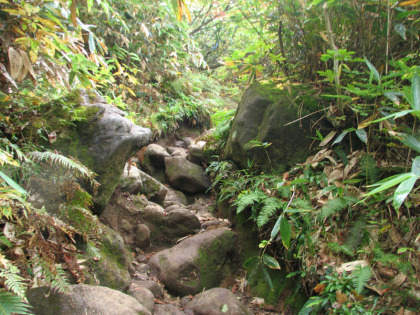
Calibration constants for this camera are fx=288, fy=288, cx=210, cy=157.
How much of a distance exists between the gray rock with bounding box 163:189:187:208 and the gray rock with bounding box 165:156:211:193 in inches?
4.3

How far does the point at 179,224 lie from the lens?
383cm

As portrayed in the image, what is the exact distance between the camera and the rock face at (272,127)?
130 inches

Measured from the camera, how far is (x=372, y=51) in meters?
2.68

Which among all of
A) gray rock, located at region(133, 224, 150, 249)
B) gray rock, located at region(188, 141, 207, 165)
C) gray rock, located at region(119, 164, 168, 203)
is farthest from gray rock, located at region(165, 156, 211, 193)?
gray rock, located at region(133, 224, 150, 249)

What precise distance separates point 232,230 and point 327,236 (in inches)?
61.5

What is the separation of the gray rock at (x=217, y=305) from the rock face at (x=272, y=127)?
154 centimetres

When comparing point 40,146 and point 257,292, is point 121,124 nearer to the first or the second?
point 40,146

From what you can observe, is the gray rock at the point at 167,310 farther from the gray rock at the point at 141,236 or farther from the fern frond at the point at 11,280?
the fern frond at the point at 11,280

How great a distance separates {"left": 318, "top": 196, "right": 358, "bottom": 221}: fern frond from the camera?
222cm

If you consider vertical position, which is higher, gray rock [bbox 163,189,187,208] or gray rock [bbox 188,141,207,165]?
gray rock [bbox 188,141,207,165]

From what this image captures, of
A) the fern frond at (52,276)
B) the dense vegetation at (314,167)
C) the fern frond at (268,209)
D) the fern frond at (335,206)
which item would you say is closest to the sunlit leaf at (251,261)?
the dense vegetation at (314,167)

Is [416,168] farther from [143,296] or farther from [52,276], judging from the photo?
[143,296]

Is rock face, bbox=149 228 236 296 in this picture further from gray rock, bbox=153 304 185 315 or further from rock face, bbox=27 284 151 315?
rock face, bbox=27 284 151 315

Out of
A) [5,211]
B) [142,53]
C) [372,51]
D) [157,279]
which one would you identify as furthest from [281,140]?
[142,53]
